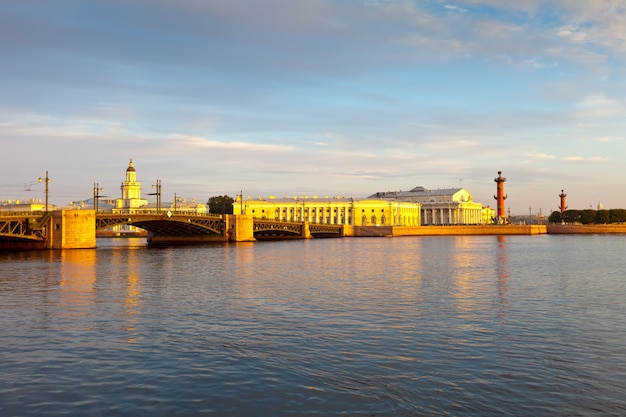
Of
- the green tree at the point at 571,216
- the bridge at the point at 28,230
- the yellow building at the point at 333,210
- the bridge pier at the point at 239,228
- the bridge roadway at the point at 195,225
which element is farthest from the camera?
the yellow building at the point at 333,210

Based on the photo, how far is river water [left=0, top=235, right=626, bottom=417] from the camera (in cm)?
964

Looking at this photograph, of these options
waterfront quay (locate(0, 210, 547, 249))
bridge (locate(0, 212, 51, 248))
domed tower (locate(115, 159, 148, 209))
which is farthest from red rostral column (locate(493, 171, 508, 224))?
bridge (locate(0, 212, 51, 248))

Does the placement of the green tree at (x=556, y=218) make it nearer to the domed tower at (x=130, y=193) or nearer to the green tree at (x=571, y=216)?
the green tree at (x=571, y=216)

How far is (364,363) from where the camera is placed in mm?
11805

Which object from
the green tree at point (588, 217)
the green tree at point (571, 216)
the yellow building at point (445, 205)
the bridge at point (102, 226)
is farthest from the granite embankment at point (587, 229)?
the bridge at point (102, 226)

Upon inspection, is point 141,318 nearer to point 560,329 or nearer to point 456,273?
point 560,329

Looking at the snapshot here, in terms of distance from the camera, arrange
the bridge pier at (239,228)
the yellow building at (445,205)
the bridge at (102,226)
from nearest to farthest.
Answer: the bridge at (102,226)
the bridge pier at (239,228)
the yellow building at (445,205)

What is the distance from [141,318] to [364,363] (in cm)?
780

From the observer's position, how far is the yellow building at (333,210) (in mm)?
134000

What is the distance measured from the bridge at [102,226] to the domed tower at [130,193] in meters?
55.0

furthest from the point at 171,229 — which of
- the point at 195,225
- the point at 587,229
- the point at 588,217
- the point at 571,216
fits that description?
the point at 571,216

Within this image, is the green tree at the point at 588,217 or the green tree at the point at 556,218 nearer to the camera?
the green tree at the point at 588,217

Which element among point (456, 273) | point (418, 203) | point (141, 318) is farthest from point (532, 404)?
point (418, 203)

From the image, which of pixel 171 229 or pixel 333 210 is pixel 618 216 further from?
pixel 171 229
